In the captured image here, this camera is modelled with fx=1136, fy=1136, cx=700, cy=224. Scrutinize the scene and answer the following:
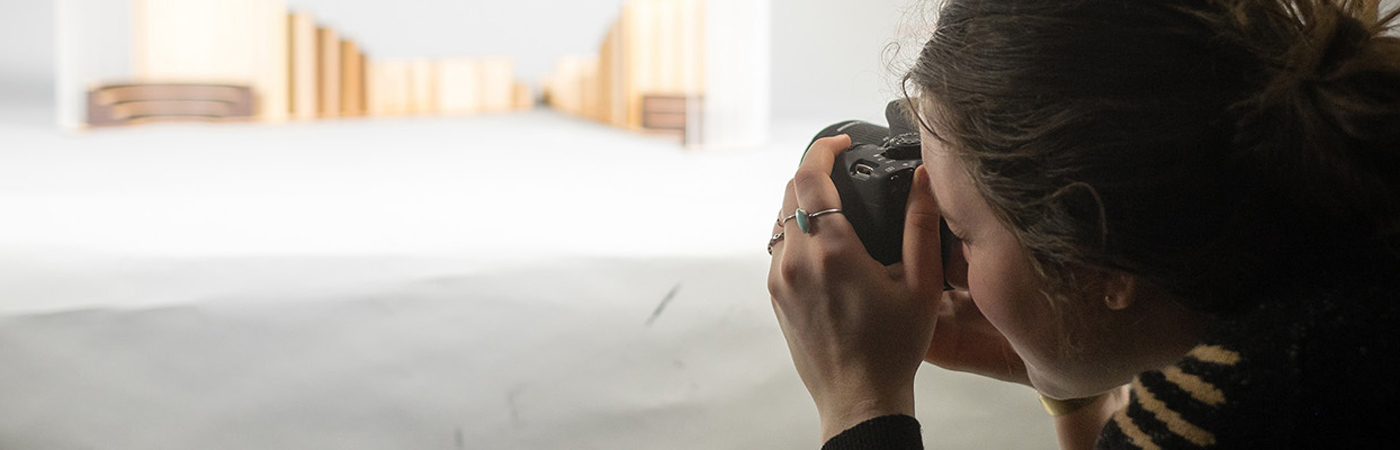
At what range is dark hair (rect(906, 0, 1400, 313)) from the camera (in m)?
0.34

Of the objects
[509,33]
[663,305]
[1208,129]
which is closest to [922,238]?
[1208,129]

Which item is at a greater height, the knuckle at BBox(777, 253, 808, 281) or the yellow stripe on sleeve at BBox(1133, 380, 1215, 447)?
the knuckle at BBox(777, 253, 808, 281)

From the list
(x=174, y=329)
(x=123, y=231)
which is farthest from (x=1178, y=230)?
(x=123, y=231)

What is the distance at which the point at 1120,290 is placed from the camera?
15.5 inches

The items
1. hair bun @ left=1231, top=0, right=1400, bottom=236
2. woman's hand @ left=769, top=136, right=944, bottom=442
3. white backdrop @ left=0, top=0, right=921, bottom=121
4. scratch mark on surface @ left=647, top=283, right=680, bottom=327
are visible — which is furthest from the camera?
white backdrop @ left=0, top=0, right=921, bottom=121

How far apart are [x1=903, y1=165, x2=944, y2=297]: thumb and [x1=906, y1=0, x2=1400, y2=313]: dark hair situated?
8 cm

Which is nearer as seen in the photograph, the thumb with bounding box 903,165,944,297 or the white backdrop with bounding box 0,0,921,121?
the thumb with bounding box 903,165,944,297

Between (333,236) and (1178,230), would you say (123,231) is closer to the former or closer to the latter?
(333,236)

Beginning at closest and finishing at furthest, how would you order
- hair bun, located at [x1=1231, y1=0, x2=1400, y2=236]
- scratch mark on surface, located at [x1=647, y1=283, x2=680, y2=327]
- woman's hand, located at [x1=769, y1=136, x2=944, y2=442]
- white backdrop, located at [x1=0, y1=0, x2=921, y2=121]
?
hair bun, located at [x1=1231, y1=0, x2=1400, y2=236] < woman's hand, located at [x1=769, y1=136, x2=944, y2=442] < scratch mark on surface, located at [x1=647, y1=283, x2=680, y2=327] < white backdrop, located at [x1=0, y1=0, x2=921, y2=121]

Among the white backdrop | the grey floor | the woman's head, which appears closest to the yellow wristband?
the grey floor

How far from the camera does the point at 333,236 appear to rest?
79 cm

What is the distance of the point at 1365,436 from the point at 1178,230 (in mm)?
80

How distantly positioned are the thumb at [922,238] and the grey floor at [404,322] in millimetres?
141

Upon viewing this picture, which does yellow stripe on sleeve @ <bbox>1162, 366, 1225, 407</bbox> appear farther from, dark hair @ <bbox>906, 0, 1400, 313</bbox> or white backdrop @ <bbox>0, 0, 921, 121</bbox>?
white backdrop @ <bbox>0, 0, 921, 121</bbox>
